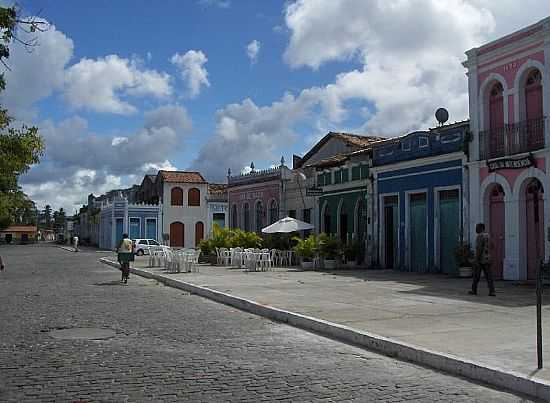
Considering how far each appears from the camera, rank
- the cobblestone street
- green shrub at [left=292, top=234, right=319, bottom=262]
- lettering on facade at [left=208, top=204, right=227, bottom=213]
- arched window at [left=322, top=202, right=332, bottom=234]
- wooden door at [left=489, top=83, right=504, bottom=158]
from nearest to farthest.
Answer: the cobblestone street < wooden door at [left=489, top=83, right=504, bottom=158] < green shrub at [left=292, top=234, right=319, bottom=262] < arched window at [left=322, top=202, right=332, bottom=234] < lettering on facade at [left=208, top=204, right=227, bottom=213]

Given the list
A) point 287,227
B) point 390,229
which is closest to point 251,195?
point 287,227

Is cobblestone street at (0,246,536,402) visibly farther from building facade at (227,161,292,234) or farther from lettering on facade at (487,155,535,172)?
building facade at (227,161,292,234)

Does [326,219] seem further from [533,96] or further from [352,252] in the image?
[533,96]

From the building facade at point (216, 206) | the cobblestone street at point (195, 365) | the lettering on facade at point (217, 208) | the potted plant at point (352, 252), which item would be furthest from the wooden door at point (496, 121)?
the lettering on facade at point (217, 208)

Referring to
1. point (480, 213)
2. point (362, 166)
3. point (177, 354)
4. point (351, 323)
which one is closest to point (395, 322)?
point (351, 323)

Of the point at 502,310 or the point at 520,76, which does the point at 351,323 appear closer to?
the point at 502,310

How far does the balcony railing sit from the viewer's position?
723 inches

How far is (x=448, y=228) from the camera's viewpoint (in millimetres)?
22203

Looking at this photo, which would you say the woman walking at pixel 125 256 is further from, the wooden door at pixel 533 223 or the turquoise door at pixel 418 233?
the wooden door at pixel 533 223

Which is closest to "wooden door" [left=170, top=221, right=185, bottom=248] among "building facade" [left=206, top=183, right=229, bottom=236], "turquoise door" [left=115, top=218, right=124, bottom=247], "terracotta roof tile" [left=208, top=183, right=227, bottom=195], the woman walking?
"building facade" [left=206, top=183, right=229, bottom=236]

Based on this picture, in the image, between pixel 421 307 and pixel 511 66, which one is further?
pixel 511 66

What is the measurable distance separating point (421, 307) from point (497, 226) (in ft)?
27.5

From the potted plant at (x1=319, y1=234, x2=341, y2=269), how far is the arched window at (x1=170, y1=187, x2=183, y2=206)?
37.8 metres

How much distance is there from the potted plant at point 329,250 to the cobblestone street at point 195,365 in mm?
12966
